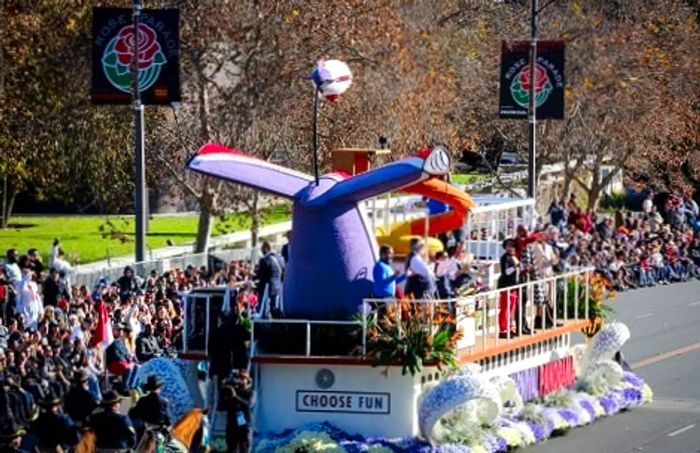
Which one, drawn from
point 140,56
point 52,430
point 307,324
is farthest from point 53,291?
point 52,430

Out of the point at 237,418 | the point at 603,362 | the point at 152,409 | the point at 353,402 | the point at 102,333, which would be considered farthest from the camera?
the point at 603,362

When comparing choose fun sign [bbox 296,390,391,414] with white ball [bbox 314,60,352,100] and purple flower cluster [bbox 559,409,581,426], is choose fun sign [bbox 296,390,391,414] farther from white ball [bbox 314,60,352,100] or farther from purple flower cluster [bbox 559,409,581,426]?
purple flower cluster [bbox 559,409,581,426]

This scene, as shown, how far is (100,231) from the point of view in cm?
4603

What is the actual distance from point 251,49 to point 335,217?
15896 mm

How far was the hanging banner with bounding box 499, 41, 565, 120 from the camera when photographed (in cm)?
4578

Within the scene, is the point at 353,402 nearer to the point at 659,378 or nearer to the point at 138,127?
the point at 138,127

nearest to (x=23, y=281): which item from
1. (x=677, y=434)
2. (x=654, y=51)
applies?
(x=677, y=434)

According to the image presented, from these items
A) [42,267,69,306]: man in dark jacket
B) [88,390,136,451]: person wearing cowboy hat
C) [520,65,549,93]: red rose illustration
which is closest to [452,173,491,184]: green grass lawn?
[520,65,549,93]: red rose illustration

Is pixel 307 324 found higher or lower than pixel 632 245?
lower

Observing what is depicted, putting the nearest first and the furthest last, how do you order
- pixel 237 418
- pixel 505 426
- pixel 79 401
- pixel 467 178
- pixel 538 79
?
pixel 79 401 → pixel 237 418 → pixel 505 426 → pixel 538 79 → pixel 467 178

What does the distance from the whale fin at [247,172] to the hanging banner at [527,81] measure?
70.6 feet

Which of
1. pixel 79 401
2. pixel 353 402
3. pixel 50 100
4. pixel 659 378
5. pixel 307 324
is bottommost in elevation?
pixel 659 378

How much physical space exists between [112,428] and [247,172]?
4.86 meters

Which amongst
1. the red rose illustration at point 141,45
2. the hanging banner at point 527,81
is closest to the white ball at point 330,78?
the red rose illustration at point 141,45
